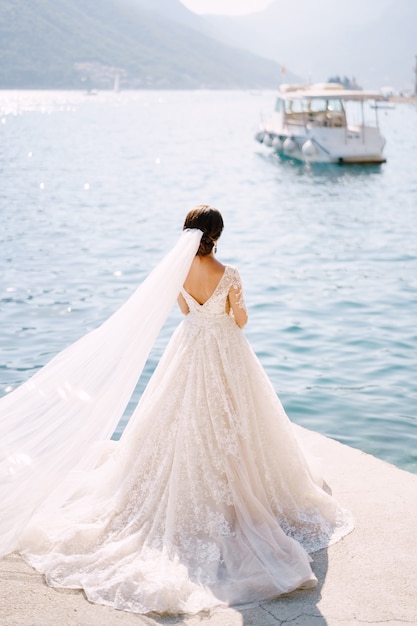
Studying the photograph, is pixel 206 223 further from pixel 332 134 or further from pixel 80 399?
pixel 332 134

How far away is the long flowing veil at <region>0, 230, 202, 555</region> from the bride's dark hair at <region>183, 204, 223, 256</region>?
0.22m

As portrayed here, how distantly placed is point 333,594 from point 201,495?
897 mm

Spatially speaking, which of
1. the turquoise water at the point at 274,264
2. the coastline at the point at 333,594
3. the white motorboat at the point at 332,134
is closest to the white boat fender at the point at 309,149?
the white motorboat at the point at 332,134

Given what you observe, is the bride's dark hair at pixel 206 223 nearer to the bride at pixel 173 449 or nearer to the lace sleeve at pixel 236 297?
the bride at pixel 173 449

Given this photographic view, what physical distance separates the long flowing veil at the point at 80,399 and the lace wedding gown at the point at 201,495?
152 millimetres

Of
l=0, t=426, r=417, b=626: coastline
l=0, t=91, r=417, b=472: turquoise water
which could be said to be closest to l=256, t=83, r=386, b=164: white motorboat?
l=0, t=91, r=417, b=472: turquoise water

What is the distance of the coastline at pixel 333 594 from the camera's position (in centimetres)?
362

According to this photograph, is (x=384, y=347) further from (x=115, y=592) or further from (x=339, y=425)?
(x=115, y=592)

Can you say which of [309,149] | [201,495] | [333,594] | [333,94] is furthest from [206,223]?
[333,94]

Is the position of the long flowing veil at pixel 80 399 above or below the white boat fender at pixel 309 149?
below

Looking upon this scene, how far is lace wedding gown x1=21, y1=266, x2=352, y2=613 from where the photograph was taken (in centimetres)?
397

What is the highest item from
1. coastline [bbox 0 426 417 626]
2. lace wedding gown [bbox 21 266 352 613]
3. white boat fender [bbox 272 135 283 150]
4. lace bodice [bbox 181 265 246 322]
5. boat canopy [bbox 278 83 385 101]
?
boat canopy [bbox 278 83 385 101]

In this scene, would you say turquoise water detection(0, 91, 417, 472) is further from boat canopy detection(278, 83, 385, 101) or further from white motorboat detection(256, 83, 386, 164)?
boat canopy detection(278, 83, 385, 101)

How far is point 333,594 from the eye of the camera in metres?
3.88
